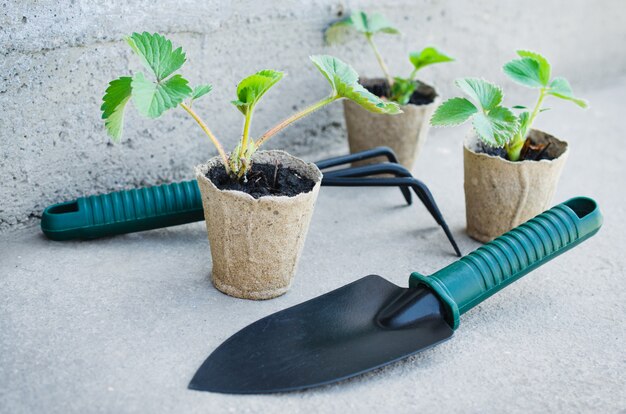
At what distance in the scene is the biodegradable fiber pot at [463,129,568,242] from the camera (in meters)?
1.34

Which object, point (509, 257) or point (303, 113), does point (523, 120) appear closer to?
point (509, 257)

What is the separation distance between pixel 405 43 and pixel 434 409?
3.80 ft

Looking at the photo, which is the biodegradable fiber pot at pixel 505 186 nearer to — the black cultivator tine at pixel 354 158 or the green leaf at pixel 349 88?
the black cultivator tine at pixel 354 158

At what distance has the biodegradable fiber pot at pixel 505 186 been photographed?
1.34 meters

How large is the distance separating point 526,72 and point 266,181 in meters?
0.57

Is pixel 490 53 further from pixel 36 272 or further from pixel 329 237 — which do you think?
pixel 36 272

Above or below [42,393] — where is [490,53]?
above

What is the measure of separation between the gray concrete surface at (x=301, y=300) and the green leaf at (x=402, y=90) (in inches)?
10.0

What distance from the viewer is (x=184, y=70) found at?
4.81ft

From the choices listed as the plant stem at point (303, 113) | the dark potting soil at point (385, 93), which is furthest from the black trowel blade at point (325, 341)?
the dark potting soil at point (385, 93)

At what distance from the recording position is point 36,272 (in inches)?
48.6

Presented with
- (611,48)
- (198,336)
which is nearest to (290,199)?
(198,336)

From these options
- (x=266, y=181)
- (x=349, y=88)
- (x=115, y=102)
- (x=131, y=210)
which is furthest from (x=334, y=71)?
(x=131, y=210)

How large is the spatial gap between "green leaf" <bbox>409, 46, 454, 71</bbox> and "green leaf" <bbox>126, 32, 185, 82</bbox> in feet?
2.19
